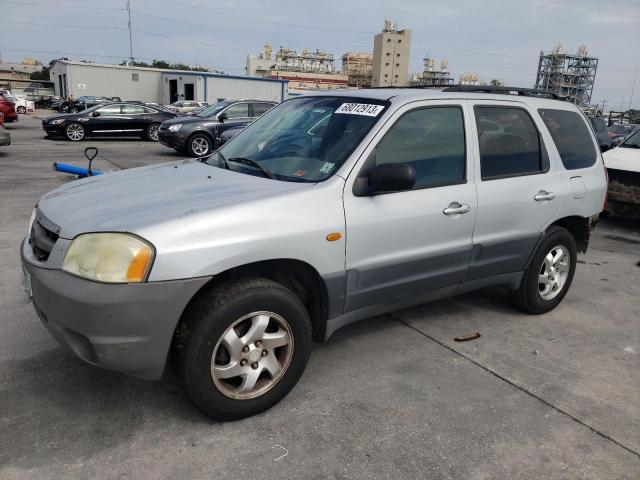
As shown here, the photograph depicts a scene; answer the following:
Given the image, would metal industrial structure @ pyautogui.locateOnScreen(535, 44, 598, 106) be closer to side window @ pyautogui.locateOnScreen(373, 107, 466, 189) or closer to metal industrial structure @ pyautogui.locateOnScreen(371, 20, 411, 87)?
metal industrial structure @ pyautogui.locateOnScreen(371, 20, 411, 87)

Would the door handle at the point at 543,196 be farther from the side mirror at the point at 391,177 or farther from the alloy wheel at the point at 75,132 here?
the alloy wheel at the point at 75,132

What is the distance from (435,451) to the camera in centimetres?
262

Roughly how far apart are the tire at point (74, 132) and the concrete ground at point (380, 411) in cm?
1519

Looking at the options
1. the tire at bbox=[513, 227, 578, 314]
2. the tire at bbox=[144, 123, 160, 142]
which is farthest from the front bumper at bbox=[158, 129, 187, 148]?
the tire at bbox=[513, 227, 578, 314]

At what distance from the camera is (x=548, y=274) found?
4391mm

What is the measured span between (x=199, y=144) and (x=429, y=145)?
11.8 metres

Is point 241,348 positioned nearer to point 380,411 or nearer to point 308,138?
point 380,411

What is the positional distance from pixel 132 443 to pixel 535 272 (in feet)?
10.6

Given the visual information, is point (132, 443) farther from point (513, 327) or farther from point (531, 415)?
point (513, 327)

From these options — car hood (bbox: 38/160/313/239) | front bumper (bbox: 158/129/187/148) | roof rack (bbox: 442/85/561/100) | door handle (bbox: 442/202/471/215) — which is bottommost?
front bumper (bbox: 158/129/187/148)

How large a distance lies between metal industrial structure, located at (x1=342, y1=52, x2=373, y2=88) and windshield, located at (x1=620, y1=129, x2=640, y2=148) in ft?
383

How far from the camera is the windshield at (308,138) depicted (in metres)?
3.14

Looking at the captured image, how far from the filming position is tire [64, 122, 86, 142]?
17766 mm

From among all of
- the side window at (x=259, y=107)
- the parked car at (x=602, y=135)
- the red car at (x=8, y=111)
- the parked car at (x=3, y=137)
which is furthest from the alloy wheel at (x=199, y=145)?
the red car at (x=8, y=111)
